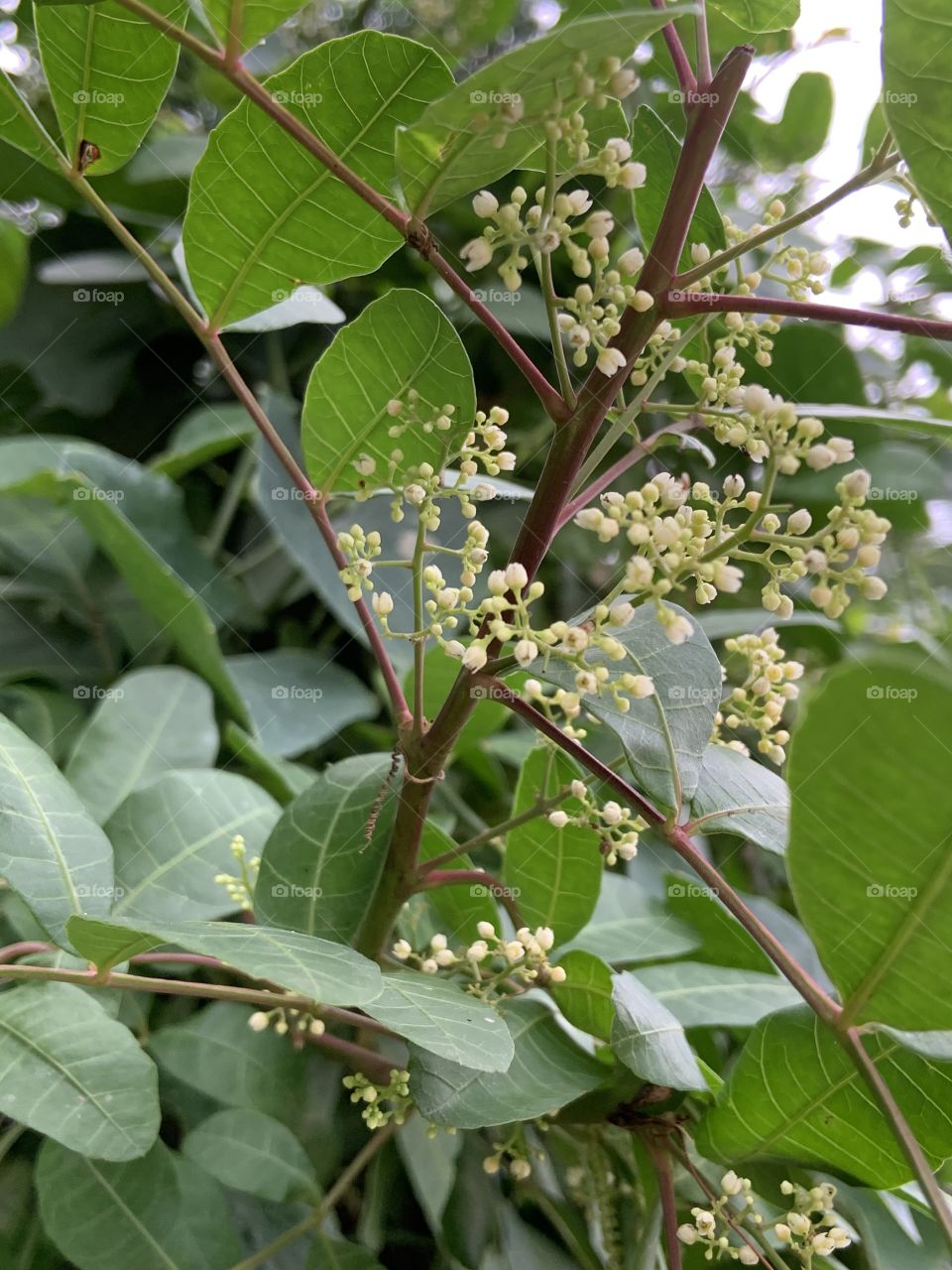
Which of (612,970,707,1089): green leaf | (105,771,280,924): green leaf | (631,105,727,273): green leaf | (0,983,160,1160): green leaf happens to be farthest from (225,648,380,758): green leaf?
(631,105,727,273): green leaf

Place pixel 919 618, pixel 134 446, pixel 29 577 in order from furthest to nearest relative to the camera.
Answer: pixel 919 618 → pixel 134 446 → pixel 29 577

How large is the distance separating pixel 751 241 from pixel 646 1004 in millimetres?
461

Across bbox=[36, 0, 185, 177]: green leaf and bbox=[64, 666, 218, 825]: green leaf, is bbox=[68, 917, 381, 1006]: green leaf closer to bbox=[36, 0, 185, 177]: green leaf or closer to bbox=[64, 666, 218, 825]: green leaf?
bbox=[64, 666, 218, 825]: green leaf

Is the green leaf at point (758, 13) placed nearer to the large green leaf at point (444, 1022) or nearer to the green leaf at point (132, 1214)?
the large green leaf at point (444, 1022)

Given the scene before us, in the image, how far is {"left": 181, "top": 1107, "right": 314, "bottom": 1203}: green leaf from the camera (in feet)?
2.49

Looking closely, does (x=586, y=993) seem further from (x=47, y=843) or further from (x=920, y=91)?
(x=920, y=91)

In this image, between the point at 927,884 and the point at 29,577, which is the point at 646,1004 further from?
the point at 29,577

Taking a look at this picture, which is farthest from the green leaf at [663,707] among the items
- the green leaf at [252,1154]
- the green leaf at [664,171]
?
the green leaf at [252,1154]

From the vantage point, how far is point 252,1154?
30.3 inches

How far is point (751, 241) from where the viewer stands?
519 mm

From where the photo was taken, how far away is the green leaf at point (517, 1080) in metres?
0.57

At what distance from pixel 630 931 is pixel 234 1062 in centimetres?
35

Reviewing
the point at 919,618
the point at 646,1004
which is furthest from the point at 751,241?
the point at 919,618

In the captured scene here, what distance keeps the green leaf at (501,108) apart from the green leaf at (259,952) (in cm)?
40
